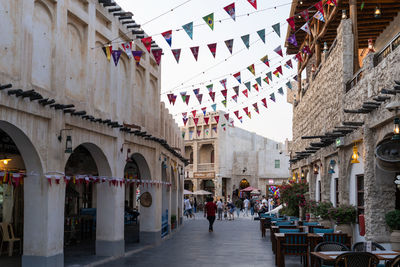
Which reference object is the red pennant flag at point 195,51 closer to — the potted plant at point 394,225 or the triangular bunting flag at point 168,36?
the triangular bunting flag at point 168,36

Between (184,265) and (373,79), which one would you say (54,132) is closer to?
(184,265)

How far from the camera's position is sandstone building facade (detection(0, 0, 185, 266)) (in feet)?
31.2

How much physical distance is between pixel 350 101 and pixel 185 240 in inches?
349

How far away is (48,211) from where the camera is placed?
397 inches

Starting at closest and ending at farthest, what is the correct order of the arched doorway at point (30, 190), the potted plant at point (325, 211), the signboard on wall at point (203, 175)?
the arched doorway at point (30, 190)
the potted plant at point (325, 211)
the signboard on wall at point (203, 175)

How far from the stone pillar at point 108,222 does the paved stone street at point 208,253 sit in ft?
1.81

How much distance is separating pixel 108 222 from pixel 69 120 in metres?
3.80

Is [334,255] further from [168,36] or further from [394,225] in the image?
[168,36]

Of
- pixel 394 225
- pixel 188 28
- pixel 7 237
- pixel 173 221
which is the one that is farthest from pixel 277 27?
pixel 173 221

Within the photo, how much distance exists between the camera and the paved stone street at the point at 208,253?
42.1 ft

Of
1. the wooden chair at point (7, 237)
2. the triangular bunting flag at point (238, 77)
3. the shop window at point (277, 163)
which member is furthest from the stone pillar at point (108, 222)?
Answer: the shop window at point (277, 163)

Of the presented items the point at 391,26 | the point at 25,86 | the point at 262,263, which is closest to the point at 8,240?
the point at 25,86

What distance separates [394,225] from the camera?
33.6ft

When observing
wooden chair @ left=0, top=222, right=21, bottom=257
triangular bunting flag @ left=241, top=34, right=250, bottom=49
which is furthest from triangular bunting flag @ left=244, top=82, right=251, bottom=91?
wooden chair @ left=0, top=222, right=21, bottom=257
